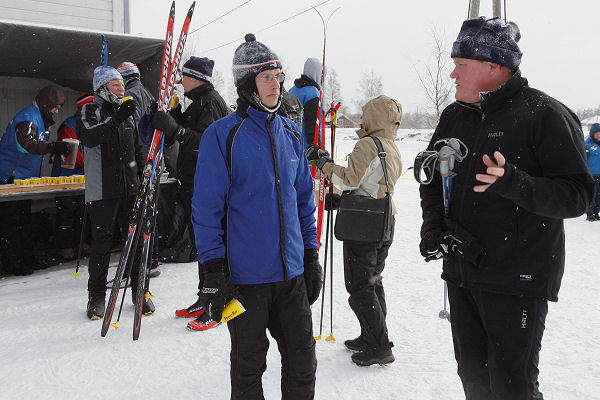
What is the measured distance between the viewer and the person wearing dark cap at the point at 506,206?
1.71 meters

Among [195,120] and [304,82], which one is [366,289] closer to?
[195,120]

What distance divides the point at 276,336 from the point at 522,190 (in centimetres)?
130

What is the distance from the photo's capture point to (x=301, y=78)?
5.38 metres

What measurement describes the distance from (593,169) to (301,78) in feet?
25.7

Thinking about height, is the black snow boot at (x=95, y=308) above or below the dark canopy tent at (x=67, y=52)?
below

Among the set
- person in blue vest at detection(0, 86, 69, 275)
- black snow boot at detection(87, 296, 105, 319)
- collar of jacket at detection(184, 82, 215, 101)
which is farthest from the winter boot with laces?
person in blue vest at detection(0, 86, 69, 275)

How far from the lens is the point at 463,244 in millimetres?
1927

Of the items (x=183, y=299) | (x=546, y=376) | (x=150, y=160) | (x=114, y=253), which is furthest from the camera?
(x=114, y=253)

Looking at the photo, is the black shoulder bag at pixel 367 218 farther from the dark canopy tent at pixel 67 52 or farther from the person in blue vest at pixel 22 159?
the dark canopy tent at pixel 67 52

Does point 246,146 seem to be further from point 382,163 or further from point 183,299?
point 183,299

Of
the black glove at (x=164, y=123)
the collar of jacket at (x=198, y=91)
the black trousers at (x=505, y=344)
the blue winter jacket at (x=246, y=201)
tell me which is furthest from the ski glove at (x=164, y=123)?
the black trousers at (x=505, y=344)

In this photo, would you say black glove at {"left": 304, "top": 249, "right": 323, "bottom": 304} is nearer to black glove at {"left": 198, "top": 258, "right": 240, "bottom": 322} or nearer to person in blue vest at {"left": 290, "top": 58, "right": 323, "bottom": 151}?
black glove at {"left": 198, "top": 258, "right": 240, "bottom": 322}

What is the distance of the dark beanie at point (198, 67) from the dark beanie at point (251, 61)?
176 centimetres

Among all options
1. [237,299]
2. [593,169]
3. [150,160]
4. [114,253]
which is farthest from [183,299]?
[593,169]
